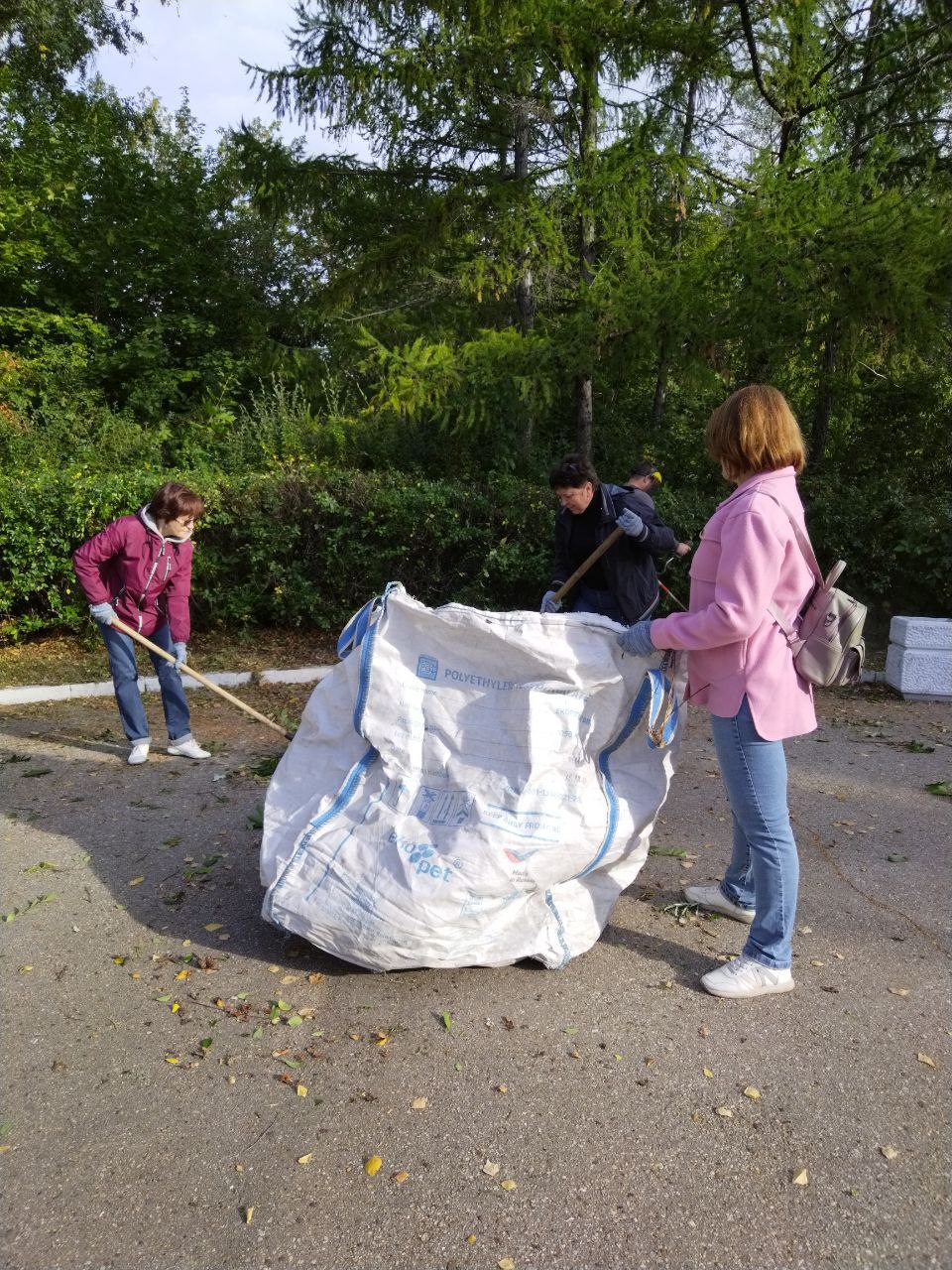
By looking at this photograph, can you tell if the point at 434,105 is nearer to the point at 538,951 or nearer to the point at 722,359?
the point at 722,359

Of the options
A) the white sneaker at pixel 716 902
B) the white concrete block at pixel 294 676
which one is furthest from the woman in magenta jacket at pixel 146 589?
the white sneaker at pixel 716 902

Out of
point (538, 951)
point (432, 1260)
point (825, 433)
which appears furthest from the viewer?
point (825, 433)

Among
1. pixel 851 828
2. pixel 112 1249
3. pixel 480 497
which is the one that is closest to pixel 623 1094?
pixel 112 1249

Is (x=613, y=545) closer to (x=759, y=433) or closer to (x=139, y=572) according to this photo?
(x=759, y=433)

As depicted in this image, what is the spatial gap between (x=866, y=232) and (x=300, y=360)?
843cm

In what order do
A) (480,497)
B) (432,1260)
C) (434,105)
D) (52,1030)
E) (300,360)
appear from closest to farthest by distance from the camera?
(432,1260) < (52,1030) < (480,497) < (434,105) < (300,360)

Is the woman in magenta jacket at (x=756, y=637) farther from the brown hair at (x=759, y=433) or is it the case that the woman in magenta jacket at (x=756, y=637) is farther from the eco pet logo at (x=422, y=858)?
the eco pet logo at (x=422, y=858)

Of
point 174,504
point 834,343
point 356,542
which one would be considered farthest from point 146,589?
point 834,343

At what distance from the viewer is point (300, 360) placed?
1359 centimetres

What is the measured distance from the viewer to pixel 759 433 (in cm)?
267

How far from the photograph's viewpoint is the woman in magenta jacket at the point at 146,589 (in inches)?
191

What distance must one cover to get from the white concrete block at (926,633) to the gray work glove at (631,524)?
3521mm

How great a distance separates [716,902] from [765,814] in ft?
2.81

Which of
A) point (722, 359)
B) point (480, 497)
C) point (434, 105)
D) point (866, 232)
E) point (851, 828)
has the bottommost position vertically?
point (851, 828)
